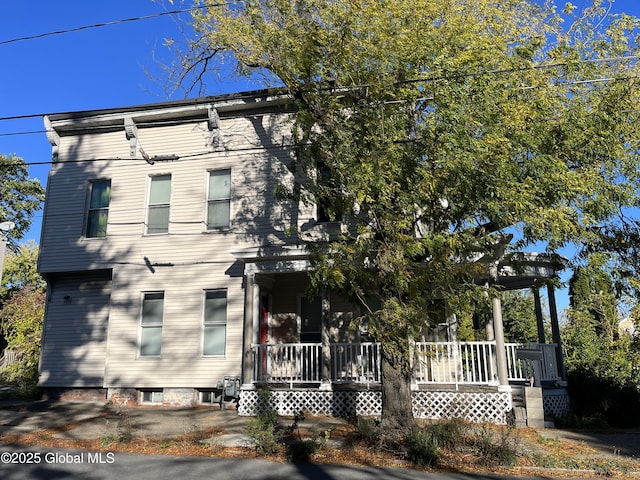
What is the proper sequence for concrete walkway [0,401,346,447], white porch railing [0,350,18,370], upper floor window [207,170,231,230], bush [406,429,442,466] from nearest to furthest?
bush [406,429,442,466] < concrete walkway [0,401,346,447] < upper floor window [207,170,231,230] < white porch railing [0,350,18,370]

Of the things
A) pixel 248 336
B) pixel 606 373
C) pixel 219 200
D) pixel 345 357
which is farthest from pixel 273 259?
pixel 606 373

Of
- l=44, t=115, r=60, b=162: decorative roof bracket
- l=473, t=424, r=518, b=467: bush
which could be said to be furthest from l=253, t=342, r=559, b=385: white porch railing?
l=44, t=115, r=60, b=162: decorative roof bracket

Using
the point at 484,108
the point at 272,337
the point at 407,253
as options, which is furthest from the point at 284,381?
the point at 484,108

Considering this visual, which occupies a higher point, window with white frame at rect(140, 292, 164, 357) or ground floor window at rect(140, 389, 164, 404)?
window with white frame at rect(140, 292, 164, 357)

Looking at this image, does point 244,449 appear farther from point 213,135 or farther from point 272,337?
point 213,135

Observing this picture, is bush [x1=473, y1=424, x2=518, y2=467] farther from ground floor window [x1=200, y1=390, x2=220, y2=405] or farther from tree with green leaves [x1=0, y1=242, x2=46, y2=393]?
tree with green leaves [x1=0, y1=242, x2=46, y2=393]

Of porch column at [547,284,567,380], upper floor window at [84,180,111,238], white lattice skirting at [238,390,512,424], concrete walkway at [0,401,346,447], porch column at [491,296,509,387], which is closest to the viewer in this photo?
concrete walkway at [0,401,346,447]

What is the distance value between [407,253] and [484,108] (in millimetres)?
2567

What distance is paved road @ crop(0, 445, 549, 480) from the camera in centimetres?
730

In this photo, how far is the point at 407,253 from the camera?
8133 millimetres

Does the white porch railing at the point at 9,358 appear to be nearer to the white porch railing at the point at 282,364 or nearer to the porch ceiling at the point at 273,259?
the white porch railing at the point at 282,364

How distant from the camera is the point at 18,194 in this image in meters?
34.9

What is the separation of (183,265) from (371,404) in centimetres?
678

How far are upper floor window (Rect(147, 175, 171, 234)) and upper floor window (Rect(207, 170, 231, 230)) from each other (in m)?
1.38
